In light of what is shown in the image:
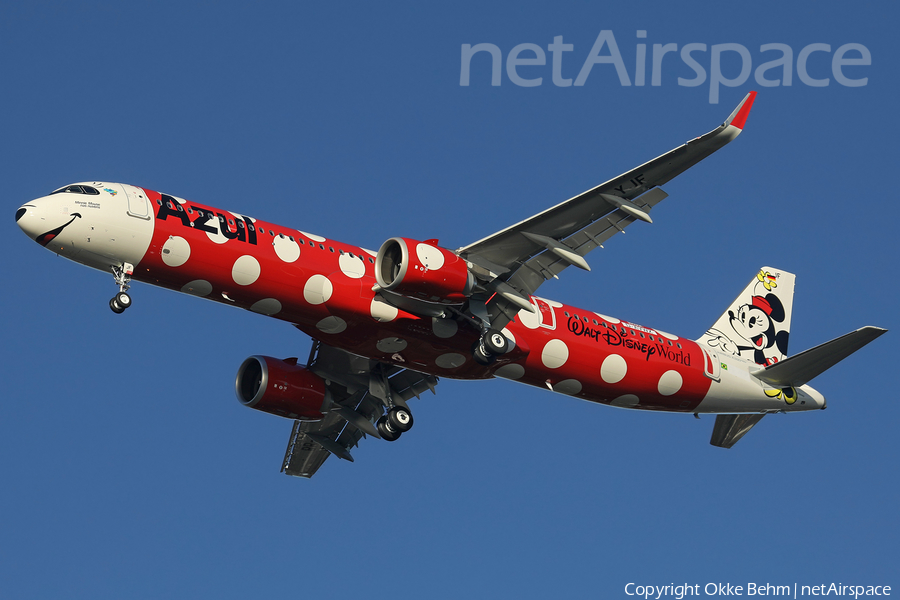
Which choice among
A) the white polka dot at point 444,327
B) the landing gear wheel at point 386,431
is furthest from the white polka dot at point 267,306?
the landing gear wheel at point 386,431

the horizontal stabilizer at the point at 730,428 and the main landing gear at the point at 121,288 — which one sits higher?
the horizontal stabilizer at the point at 730,428

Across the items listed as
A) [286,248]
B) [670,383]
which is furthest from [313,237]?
[670,383]

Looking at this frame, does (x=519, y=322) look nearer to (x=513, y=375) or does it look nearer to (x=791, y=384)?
(x=513, y=375)

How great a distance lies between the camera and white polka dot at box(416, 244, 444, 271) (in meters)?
33.9

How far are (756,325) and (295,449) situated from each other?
2048 cm

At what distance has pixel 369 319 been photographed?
35.1 metres

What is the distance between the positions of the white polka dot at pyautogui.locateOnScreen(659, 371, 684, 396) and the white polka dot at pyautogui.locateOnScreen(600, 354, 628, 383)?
6.36 feet

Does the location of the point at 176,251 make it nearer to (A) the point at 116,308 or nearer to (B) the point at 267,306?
(A) the point at 116,308

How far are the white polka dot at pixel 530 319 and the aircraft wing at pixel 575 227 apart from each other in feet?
5.57

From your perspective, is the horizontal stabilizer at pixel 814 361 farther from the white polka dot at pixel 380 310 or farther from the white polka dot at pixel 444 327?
the white polka dot at pixel 380 310

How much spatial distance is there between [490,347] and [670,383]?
911 centimetres

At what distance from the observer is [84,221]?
31984mm

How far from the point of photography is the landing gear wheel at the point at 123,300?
32062 mm

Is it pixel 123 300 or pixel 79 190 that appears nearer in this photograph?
pixel 123 300
